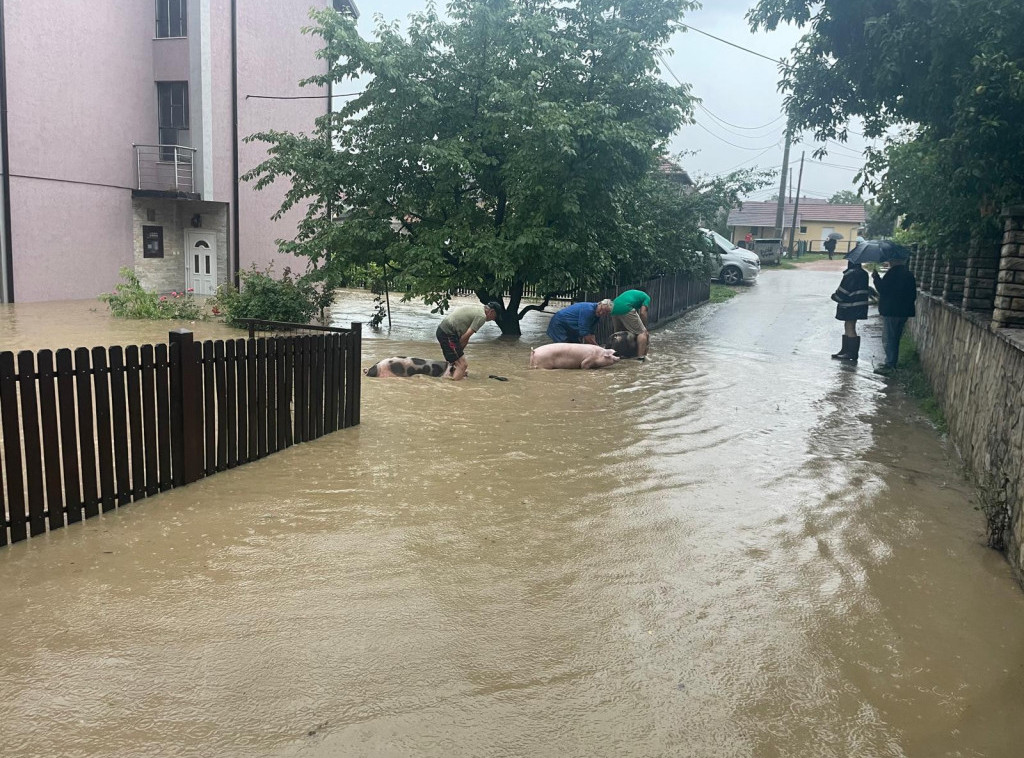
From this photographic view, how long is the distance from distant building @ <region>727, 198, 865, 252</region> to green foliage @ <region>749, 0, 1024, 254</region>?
5512 centimetres

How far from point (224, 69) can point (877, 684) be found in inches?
945

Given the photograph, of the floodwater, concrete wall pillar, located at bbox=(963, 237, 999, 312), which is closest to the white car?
concrete wall pillar, located at bbox=(963, 237, 999, 312)

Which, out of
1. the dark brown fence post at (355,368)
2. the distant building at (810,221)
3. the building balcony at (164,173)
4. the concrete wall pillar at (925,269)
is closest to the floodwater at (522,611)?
the dark brown fence post at (355,368)

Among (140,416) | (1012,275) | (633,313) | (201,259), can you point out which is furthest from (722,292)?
(140,416)

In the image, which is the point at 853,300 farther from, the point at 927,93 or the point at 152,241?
the point at 152,241

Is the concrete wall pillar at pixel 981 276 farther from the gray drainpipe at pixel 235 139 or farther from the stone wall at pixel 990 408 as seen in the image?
the gray drainpipe at pixel 235 139

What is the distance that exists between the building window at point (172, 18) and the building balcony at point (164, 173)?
309cm

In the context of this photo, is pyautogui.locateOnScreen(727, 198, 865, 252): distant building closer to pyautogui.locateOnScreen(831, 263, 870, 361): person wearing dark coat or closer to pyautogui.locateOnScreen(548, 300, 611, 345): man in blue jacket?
pyautogui.locateOnScreen(831, 263, 870, 361): person wearing dark coat

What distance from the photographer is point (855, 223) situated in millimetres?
67438

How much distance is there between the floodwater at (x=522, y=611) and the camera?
3.29 meters

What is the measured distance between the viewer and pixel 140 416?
561 cm

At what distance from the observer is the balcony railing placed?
2291 centimetres

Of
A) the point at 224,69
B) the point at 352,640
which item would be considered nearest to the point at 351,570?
the point at 352,640

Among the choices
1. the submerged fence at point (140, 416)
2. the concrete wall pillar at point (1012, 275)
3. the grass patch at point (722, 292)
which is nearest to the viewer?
the submerged fence at point (140, 416)
